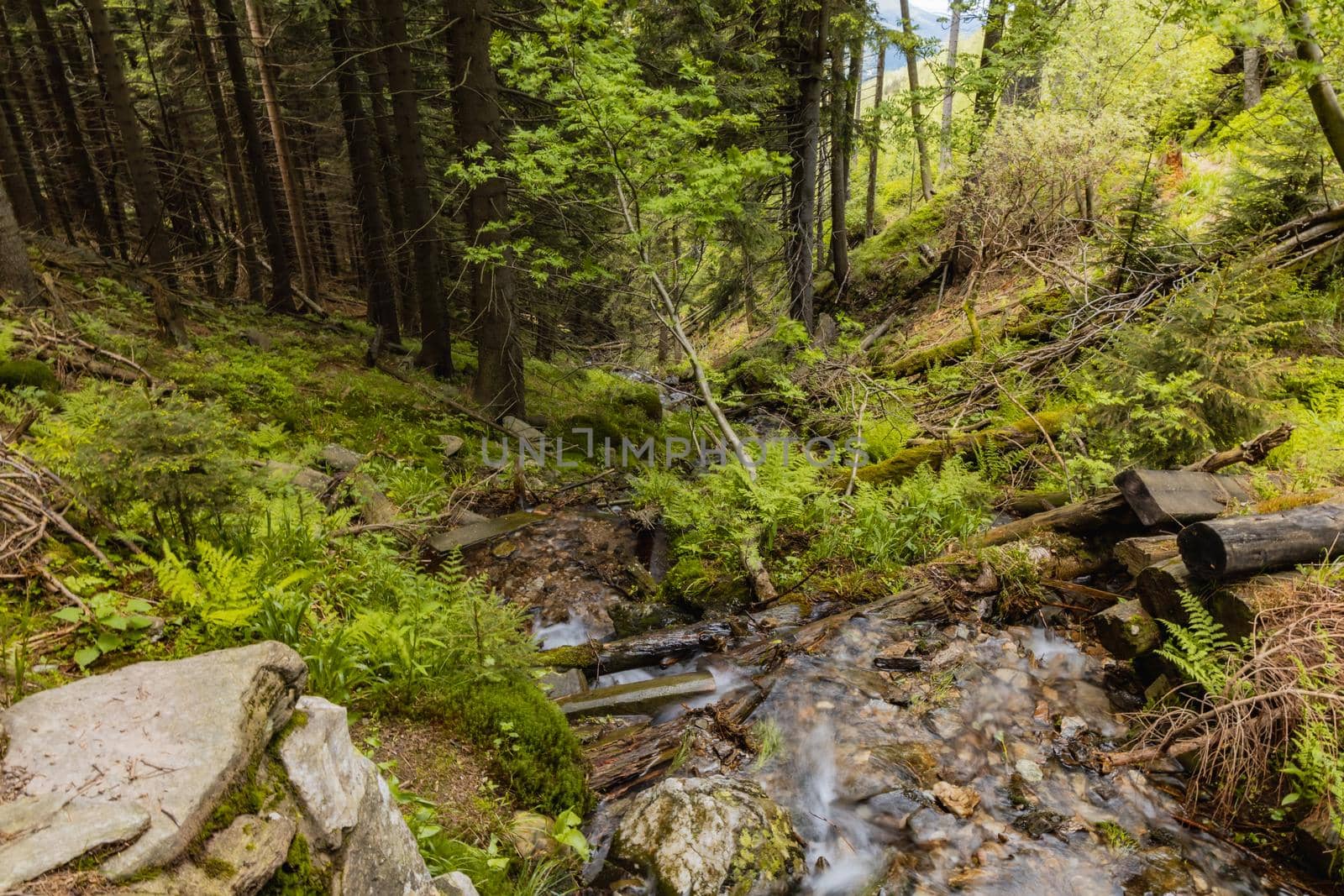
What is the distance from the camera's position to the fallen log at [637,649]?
569cm

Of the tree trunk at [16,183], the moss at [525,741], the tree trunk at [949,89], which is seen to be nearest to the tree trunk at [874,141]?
the tree trunk at [949,89]

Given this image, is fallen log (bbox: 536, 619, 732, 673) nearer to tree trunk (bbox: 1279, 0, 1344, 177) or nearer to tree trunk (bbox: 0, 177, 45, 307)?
tree trunk (bbox: 1279, 0, 1344, 177)

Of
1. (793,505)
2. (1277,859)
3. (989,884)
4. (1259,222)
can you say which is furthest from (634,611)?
(1259,222)

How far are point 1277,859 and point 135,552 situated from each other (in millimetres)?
6341

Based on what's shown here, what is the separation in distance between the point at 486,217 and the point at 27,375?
20.0ft

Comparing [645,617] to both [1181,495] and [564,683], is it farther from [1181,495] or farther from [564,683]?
[1181,495]

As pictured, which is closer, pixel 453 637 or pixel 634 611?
pixel 453 637

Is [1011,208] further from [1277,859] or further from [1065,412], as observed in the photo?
[1277,859]

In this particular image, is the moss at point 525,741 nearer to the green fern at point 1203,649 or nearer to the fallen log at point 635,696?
the fallen log at point 635,696

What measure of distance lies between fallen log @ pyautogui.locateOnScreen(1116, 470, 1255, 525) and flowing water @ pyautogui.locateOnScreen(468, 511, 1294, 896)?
1.32 meters

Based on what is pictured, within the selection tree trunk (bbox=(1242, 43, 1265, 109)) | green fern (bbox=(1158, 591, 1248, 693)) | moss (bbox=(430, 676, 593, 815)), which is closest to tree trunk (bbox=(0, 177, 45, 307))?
moss (bbox=(430, 676, 593, 815))

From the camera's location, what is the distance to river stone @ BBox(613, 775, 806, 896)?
3.19 m

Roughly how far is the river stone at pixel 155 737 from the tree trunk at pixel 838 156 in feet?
52.0

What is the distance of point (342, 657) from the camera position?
3.58 metres
